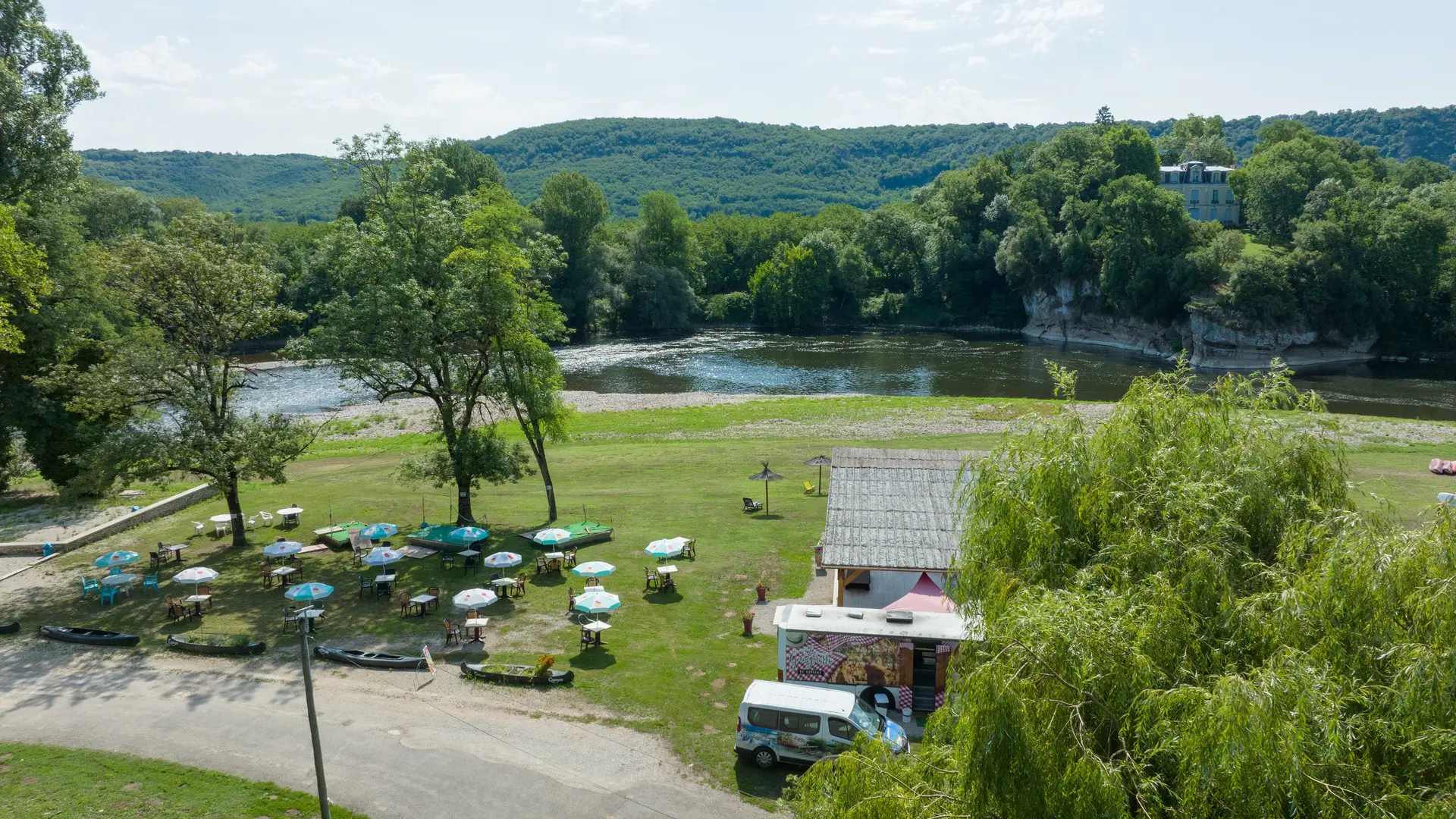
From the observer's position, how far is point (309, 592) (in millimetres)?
27422

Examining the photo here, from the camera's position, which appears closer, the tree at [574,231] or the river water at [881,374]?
the river water at [881,374]

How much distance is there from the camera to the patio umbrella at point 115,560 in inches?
1200

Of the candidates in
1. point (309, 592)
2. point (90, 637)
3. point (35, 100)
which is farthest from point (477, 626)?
point (35, 100)

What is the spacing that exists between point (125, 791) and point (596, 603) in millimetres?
11698

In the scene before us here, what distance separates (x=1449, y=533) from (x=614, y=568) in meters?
23.2

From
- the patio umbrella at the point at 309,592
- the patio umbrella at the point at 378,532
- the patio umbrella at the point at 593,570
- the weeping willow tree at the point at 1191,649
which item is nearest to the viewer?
the weeping willow tree at the point at 1191,649

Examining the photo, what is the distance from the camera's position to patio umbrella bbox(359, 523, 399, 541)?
110 ft

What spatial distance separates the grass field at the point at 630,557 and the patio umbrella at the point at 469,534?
4.20ft

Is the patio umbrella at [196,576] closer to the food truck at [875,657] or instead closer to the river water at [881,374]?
the food truck at [875,657]

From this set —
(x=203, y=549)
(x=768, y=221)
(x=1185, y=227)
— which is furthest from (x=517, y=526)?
(x=768, y=221)

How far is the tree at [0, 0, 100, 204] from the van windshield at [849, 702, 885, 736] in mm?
36657

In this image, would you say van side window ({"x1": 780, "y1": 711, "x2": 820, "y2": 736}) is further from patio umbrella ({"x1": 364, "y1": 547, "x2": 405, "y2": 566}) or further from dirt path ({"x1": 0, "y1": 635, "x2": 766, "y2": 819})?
patio umbrella ({"x1": 364, "y1": 547, "x2": 405, "y2": 566})

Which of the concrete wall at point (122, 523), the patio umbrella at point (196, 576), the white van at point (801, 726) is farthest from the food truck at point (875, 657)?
the concrete wall at point (122, 523)

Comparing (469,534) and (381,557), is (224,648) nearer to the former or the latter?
(381,557)
